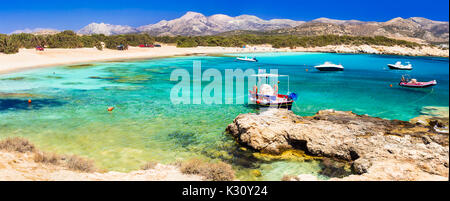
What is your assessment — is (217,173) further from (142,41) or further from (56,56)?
(142,41)

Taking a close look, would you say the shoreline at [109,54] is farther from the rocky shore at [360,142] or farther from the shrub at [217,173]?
the shrub at [217,173]

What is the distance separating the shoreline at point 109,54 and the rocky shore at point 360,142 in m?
4.40

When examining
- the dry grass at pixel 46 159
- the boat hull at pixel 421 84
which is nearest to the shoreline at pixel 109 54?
the dry grass at pixel 46 159

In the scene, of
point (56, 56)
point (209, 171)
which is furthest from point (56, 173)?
point (56, 56)

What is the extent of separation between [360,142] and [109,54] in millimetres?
75911

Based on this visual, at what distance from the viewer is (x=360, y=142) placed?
40.5ft

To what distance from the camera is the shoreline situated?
2003 inches

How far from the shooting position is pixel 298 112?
22109 mm

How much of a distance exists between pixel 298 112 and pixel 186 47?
9613cm

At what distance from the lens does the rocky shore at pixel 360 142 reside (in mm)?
9586

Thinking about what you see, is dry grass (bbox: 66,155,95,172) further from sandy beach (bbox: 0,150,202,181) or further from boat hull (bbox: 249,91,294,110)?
boat hull (bbox: 249,91,294,110)

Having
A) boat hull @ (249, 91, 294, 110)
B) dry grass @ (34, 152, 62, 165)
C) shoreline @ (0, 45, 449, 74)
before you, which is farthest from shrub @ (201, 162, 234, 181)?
boat hull @ (249, 91, 294, 110)
